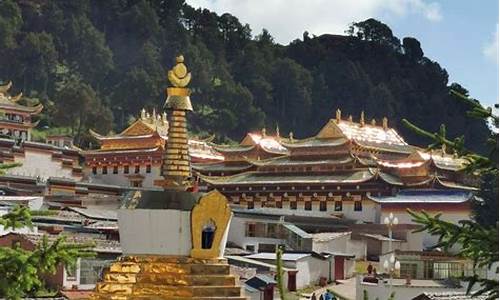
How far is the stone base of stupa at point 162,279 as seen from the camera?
13.8 meters

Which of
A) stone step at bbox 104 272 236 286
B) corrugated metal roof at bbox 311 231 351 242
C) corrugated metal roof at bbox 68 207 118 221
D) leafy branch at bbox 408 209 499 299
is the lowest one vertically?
stone step at bbox 104 272 236 286

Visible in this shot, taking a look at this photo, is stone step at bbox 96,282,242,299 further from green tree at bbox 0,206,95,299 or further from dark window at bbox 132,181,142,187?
dark window at bbox 132,181,142,187

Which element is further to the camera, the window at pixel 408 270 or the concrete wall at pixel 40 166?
the concrete wall at pixel 40 166

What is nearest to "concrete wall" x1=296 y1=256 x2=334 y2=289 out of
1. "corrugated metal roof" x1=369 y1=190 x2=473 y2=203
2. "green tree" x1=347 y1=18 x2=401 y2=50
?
"corrugated metal roof" x1=369 y1=190 x2=473 y2=203

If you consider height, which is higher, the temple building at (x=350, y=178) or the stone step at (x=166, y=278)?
the temple building at (x=350, y=178)

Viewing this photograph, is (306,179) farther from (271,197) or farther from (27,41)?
(27,41)

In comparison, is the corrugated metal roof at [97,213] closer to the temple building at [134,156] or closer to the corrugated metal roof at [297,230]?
the corrugated metal roof at [297,230]

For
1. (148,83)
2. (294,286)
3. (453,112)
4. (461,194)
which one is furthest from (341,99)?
(294,286)

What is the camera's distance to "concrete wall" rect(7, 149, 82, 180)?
47.1 metres

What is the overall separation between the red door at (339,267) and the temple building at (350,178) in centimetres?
547

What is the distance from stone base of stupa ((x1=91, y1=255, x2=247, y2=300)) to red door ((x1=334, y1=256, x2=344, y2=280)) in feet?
63.3

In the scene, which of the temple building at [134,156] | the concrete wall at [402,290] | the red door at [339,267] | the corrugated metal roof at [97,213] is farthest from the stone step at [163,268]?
the temple building at [134,156]

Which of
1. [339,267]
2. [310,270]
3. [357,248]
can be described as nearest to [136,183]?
[357,248]

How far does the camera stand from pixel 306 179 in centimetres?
4309
